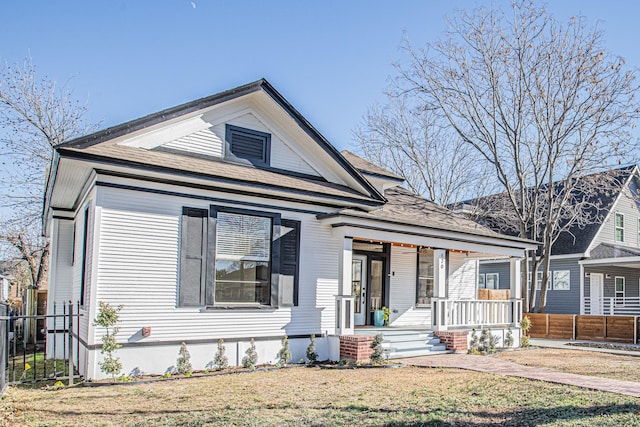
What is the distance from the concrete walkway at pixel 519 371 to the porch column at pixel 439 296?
97 cm

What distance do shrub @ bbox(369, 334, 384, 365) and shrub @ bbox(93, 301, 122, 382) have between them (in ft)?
16.1

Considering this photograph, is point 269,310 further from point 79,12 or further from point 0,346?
point 79,12

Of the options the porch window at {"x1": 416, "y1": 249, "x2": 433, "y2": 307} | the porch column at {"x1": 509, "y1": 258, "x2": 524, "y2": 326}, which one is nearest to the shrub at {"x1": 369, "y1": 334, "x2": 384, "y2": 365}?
the porch window at {"x1": 416, "y1": 249, "x2": 433, "y2": 307}

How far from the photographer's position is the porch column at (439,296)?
45.3 feet

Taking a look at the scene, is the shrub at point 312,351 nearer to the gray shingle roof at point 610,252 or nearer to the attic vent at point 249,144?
the attic vent at point 249,144

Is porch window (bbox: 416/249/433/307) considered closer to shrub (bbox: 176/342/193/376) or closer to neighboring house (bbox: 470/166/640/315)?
shrub (bbox: 176/342/193/376)

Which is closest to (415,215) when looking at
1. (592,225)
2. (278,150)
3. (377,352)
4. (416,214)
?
(416,214)

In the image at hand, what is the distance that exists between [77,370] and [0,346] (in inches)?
140

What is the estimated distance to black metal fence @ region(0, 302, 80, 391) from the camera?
9086mm

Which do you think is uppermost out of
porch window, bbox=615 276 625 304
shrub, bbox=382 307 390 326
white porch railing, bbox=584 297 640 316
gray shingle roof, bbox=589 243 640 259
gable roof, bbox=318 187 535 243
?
gable roof, bbox=318 187 535 243

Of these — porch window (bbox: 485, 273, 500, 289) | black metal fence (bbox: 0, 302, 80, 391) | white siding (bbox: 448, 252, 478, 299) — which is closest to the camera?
black metal fence (bbox: 0, 302, 80, 391)

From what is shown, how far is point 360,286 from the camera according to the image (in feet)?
49.3

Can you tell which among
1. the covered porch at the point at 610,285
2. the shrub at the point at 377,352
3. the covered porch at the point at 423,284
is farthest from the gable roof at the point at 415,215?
the covered porch at the point at 610,285

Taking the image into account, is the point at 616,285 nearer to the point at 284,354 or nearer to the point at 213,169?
the point at 284,354
